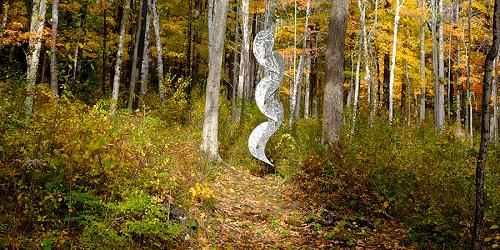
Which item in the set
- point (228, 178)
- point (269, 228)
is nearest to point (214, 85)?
point (228, 178)

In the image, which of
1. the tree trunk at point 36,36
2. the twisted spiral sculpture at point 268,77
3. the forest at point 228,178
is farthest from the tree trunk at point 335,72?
the tree trunk at point 36,36

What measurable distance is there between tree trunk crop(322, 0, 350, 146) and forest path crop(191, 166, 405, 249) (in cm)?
193

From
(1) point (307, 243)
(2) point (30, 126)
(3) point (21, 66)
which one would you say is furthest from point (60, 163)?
(3) point (21, 66)

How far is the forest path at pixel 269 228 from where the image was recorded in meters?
6.22

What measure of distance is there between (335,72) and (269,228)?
14.8ft

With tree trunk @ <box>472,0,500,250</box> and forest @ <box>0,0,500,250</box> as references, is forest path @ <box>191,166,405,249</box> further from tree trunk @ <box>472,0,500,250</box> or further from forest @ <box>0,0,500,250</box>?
tree trunk @ <box>472,0,500,250</box>

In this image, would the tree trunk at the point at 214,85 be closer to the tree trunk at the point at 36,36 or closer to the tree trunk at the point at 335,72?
the tree trunk at the point at 335,72

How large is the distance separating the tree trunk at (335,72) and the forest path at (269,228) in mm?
1927

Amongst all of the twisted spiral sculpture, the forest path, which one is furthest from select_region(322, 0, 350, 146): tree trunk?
the forest path

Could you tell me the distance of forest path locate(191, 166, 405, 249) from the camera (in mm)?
6223

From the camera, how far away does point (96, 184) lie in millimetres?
5266

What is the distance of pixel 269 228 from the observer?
7121 mm

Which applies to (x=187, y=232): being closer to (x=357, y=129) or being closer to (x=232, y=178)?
(x=232, y=178)

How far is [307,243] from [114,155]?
3.31m
